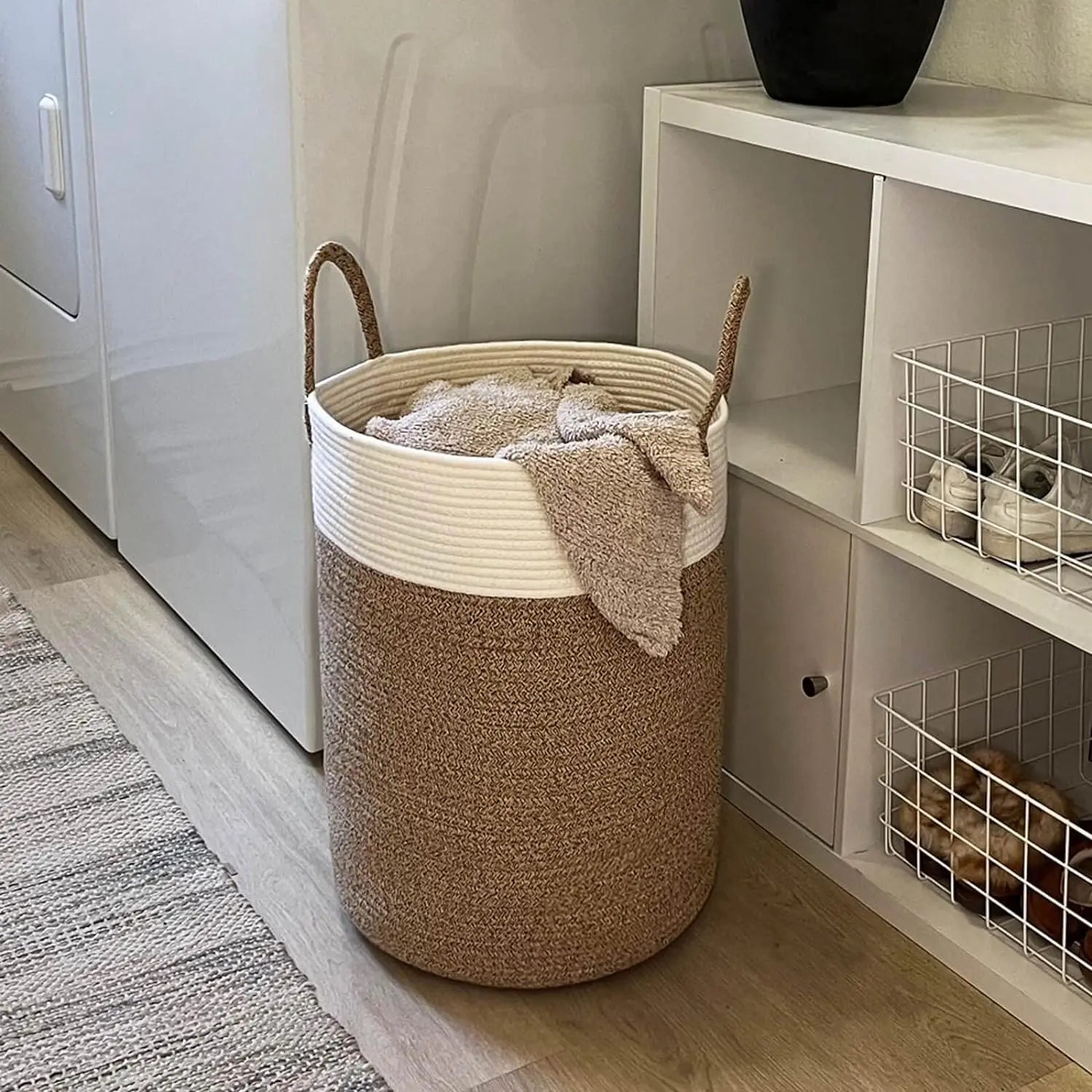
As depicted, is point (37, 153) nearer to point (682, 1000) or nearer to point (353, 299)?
point (353, 299)

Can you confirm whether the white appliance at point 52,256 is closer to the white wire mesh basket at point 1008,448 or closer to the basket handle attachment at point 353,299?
the basket handle attachment at point 353,299

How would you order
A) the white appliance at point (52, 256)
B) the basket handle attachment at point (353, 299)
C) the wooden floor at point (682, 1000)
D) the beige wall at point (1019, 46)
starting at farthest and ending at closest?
the white appliance at point (52, 256) < the beige wall at point (1019, 46) < the basket handle attachment at point (353, 299) < the wooden floor at point (682, 1000)

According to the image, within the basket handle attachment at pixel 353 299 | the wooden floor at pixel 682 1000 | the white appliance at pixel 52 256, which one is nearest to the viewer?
the wooden floor at pixel 682 1000

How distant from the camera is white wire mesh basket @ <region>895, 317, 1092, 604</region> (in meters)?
1.37

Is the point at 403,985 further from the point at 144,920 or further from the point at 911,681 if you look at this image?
the point at 911,681

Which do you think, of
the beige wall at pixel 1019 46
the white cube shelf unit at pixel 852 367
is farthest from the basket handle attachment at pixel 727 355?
the beige wall at pixel 1019 46

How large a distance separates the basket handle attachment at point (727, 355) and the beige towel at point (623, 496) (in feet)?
0.07

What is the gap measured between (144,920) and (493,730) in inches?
17.6

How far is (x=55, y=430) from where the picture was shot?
2.40 meters

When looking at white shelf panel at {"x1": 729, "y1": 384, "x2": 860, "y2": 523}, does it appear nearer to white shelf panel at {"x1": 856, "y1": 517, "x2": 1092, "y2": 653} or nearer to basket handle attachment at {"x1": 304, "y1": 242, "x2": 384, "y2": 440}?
white shelf panel at {"x1": 856, "y1": 517, "x2": 1092, "y2": 653}

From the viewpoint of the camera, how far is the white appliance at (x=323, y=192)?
154 cm

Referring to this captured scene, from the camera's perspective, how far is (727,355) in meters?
1.36

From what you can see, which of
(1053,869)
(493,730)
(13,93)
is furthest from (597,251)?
(13,93)

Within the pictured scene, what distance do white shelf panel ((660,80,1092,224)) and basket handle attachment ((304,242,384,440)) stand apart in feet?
1.14
